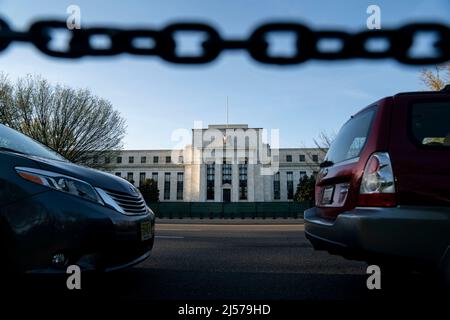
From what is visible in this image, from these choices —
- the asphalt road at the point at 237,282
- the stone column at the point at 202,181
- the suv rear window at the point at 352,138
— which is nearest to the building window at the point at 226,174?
the stone column at the point at 202,181

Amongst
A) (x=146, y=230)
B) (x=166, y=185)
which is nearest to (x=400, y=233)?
(x=146, y=230)

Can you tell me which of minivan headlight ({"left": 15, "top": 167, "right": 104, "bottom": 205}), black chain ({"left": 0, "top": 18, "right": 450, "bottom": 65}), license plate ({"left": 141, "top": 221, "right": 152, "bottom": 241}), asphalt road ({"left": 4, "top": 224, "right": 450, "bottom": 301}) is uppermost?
black chain ({"left": 0, "top": 18, "right": 450, "bottom": 65})

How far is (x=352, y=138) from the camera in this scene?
10.6 feet

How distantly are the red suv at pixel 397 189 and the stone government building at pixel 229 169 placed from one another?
69.1 metres

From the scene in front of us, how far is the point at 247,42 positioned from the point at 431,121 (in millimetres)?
1748

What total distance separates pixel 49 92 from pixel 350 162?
2596cm

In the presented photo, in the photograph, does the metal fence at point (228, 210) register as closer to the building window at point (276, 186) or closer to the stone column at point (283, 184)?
the building window at point (276, 186)

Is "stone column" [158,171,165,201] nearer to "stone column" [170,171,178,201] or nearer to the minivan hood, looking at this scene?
"stone column" [170,171,178,201]

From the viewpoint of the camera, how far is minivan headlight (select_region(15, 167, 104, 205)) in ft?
8.54

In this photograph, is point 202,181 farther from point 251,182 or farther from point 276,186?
point 276,186

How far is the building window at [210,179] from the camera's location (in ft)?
246

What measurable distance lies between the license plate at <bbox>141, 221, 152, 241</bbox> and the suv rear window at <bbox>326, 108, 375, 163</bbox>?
6.06 feet

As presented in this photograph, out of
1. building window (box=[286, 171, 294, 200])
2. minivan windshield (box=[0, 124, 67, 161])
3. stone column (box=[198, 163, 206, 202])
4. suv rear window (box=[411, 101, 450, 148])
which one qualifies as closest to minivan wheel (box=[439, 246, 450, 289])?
suv rear window (box=[411, 101, 450, 148])
